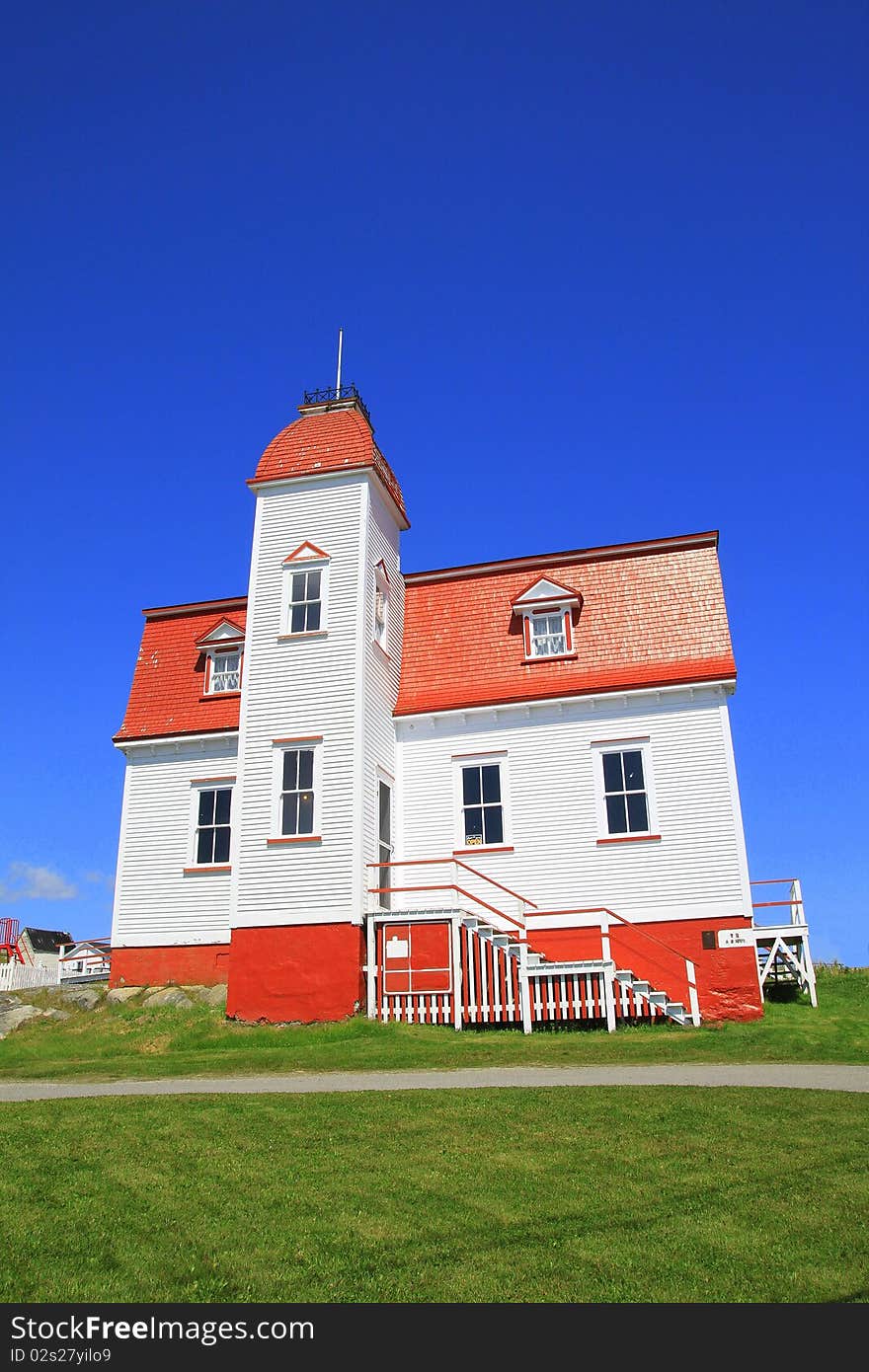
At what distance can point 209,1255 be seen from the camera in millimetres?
6184

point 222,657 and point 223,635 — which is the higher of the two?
point 223,635

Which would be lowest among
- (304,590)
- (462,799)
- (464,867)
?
(464,867)

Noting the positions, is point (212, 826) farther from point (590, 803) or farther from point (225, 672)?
point (590, 803)

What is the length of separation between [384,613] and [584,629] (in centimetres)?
456

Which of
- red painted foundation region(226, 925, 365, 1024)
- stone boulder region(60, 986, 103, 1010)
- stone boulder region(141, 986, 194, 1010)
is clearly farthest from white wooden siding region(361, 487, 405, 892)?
stone boulder region(60, 986, 103, 1010)

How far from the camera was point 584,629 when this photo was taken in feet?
76.4

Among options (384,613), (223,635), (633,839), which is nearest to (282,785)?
(384,613)

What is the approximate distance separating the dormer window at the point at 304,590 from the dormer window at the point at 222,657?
125 inches

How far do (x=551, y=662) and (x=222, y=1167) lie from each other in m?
16.1

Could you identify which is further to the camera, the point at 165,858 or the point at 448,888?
the point at 165,858

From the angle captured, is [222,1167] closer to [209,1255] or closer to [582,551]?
[209,1255]

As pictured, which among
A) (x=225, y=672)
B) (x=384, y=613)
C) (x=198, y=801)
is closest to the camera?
(x=384, y=613)

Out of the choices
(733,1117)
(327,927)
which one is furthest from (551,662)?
(733,1117)

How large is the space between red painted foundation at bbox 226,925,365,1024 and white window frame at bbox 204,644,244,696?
7.25 metres
